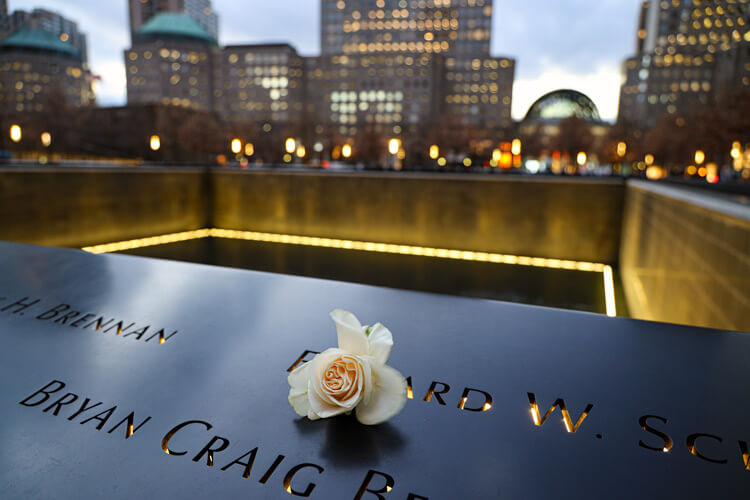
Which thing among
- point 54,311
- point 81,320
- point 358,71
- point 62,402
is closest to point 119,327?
point 81,320

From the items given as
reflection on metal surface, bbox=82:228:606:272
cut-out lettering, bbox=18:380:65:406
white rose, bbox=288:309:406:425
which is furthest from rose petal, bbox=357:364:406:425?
reflection on metal surface, bbox=82:228:606:272

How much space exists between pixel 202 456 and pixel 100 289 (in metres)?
2.01

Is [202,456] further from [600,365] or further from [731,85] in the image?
[731,85]

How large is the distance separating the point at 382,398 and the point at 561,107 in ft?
399

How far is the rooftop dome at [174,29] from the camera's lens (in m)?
112

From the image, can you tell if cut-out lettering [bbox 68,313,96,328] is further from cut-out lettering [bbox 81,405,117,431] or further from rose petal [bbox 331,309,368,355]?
rose petal [bbox 331,309,368,355]

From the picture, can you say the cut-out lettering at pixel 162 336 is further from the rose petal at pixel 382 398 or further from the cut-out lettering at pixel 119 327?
the rose petal at pixel 382 398

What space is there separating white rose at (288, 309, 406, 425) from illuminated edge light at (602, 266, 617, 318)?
896 centimetres

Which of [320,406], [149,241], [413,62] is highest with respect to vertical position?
[413,62]

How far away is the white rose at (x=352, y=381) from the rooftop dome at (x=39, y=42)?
104926 mm

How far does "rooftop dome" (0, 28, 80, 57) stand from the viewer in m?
82.2

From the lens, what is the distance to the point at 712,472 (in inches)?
47.8

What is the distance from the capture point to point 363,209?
605 inches

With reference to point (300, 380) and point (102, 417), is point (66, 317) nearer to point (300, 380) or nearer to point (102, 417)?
point (102, 417)
